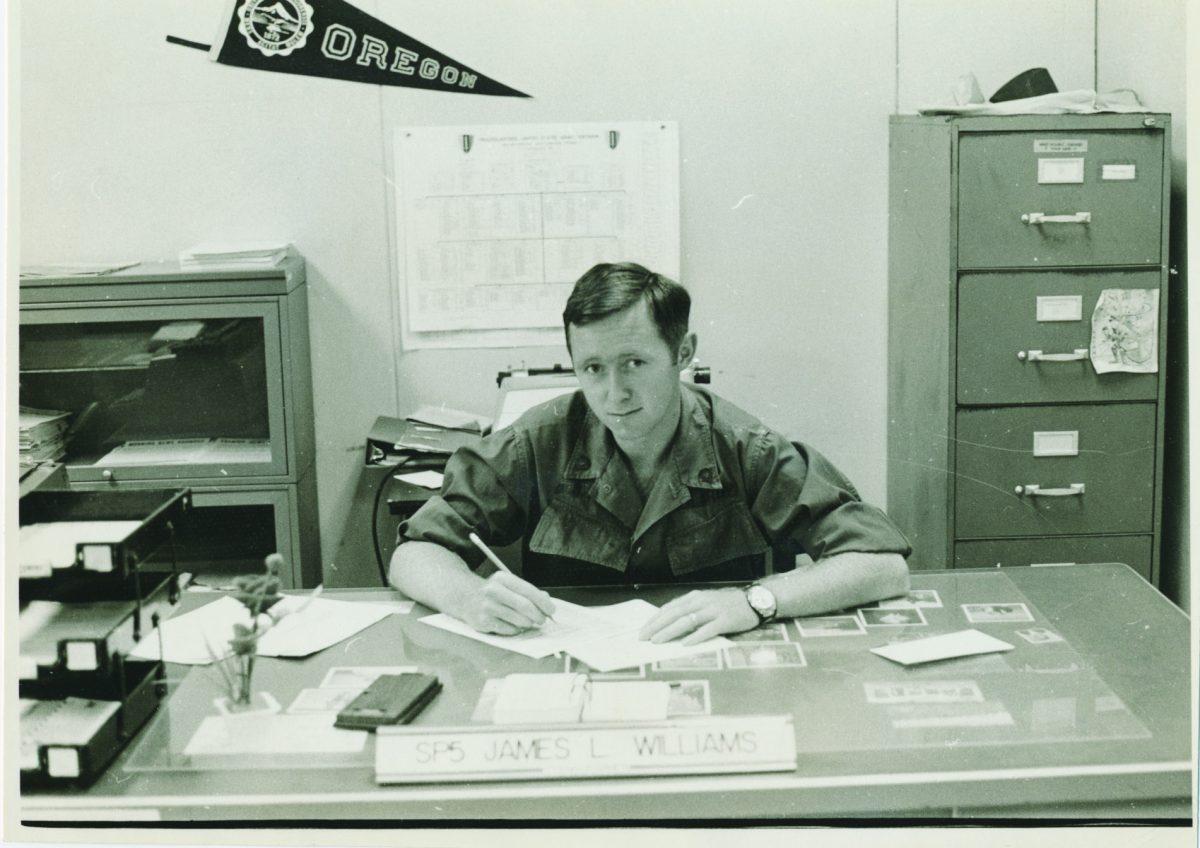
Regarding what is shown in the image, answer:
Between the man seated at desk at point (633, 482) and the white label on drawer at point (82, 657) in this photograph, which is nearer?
the white label on drawer at point (82, 657)

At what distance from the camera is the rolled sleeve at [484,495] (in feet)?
5.75

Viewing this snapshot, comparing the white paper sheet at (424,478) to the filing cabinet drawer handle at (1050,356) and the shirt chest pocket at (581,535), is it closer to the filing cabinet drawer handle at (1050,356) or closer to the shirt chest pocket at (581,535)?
the shirt chest pocket at (581,535)

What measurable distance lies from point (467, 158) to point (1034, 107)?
127 centimetres

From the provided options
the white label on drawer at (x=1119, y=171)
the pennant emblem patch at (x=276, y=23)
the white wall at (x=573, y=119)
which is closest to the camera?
the pennant emblem patch at (x=276, y=23)

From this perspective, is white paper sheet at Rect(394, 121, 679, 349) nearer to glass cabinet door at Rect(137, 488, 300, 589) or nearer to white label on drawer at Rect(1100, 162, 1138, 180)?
glass cabinet door at Rect(137, 488, 300, 589)

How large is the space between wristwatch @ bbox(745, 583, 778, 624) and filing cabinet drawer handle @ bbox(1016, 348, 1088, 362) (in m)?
1.25

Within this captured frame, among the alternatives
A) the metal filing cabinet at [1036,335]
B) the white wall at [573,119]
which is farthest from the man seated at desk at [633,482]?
the white wall at [573,119]

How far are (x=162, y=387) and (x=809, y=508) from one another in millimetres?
1620

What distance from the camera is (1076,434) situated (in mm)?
2543

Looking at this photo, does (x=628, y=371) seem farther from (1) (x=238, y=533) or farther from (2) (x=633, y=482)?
(1) (x=238, y=533)

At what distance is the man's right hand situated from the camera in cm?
147

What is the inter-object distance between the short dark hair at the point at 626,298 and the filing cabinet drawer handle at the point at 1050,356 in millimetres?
1058

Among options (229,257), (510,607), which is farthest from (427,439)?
(510,607)

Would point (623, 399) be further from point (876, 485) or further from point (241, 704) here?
point (876, 485)
